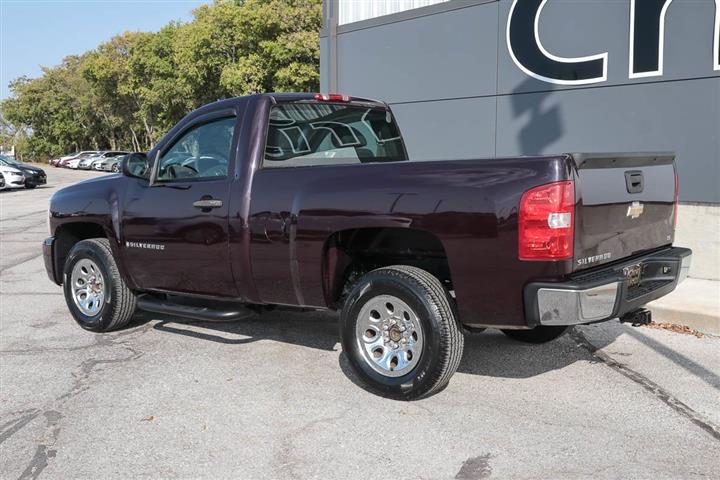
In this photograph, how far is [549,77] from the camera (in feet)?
30.6

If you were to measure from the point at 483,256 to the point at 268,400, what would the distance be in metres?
1.71

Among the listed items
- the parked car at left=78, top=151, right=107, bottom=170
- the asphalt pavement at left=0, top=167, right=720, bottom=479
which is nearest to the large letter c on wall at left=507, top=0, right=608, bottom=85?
the asphalt pavement at left=0, top=167, right=720, bottom=479

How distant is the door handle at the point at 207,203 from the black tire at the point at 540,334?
266 cm

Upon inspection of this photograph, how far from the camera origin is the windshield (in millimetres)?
5000

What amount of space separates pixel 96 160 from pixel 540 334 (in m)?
Answer: 48.9

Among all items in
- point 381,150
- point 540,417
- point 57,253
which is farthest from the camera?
point 57,253

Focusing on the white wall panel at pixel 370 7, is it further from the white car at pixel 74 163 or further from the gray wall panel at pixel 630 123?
the white car at pixel 74 163

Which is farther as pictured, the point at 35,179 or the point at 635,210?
Result: the point at 35,179

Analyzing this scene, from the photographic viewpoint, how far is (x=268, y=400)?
4.36 metres

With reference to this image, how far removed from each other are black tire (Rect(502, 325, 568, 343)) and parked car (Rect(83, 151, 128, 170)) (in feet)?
152

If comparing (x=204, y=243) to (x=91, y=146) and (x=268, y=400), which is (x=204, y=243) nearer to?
(x=268, y=400)

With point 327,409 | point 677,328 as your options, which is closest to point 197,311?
point 327,409

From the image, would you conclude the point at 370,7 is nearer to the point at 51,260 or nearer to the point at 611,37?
the point at 611,37

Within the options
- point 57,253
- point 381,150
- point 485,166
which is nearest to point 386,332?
point 485,166
